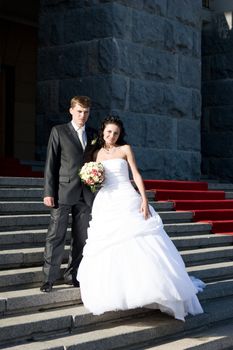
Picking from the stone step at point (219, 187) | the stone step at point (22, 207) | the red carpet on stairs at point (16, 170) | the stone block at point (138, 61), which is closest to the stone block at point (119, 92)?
the stone block at point (138, 61)

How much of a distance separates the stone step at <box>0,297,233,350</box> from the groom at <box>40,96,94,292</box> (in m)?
0.46

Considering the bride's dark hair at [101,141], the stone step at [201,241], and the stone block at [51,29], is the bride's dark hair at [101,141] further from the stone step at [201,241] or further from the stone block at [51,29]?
the stone block at [51,29]

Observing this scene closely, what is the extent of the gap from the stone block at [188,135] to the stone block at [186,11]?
1.79 meters

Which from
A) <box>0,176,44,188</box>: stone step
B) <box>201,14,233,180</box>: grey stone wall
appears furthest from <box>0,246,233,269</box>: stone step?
<box>201,14,233,180</box>: grey stone wall

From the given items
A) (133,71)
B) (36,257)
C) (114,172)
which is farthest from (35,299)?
(133,71)

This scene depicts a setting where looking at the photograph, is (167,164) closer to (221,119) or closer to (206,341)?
(221,119)

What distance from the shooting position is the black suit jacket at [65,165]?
20.0ft

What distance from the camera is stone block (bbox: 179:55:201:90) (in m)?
12.0

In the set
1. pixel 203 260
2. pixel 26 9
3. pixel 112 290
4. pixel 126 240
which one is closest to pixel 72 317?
pixel 112 290

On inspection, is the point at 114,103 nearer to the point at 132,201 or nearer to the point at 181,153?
the point at 181,153

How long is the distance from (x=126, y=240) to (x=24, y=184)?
2.70 metres

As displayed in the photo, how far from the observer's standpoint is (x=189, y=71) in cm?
1213

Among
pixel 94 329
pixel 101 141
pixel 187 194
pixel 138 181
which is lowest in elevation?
pixel 94 329

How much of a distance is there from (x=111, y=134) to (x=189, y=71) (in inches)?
249
